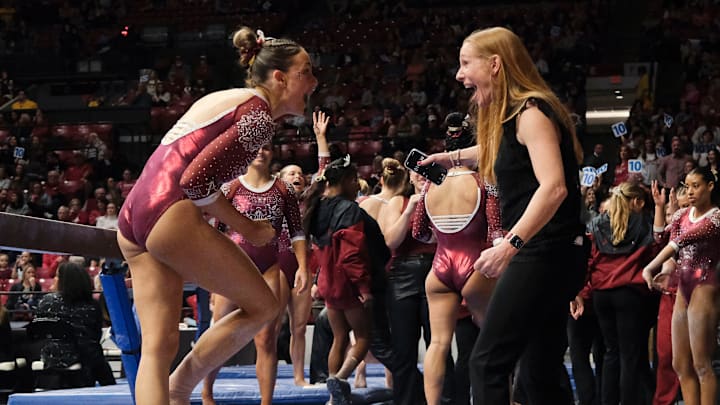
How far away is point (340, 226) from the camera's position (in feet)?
21.6

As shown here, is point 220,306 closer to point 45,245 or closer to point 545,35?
point 45,245

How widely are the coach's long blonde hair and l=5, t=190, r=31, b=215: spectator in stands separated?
12.9m

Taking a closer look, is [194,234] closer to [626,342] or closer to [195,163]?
[195,163]

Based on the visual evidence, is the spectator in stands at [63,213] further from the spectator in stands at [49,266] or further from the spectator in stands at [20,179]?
the spectator in stands at [49,266]

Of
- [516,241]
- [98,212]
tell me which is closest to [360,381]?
[516,241]

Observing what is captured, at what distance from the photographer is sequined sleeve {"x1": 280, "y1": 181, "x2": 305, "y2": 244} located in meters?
5.38

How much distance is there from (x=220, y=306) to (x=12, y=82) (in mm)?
16369

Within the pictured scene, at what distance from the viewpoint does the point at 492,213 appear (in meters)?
5.18

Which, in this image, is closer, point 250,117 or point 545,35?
point 250,117

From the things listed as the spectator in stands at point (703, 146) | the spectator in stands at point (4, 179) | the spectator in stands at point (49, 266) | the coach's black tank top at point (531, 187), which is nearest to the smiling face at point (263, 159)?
the coach's black tank top at point (531, 187)

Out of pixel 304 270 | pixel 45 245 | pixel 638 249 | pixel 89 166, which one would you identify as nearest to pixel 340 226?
pixel 304 270

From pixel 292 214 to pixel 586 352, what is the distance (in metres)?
2.46

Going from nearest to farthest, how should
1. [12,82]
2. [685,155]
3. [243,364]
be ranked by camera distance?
[243,364], [685,155], [12,82]

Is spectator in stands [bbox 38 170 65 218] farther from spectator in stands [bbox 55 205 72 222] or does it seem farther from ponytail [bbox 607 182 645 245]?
ponytail [bbox 607 182 645 245]
